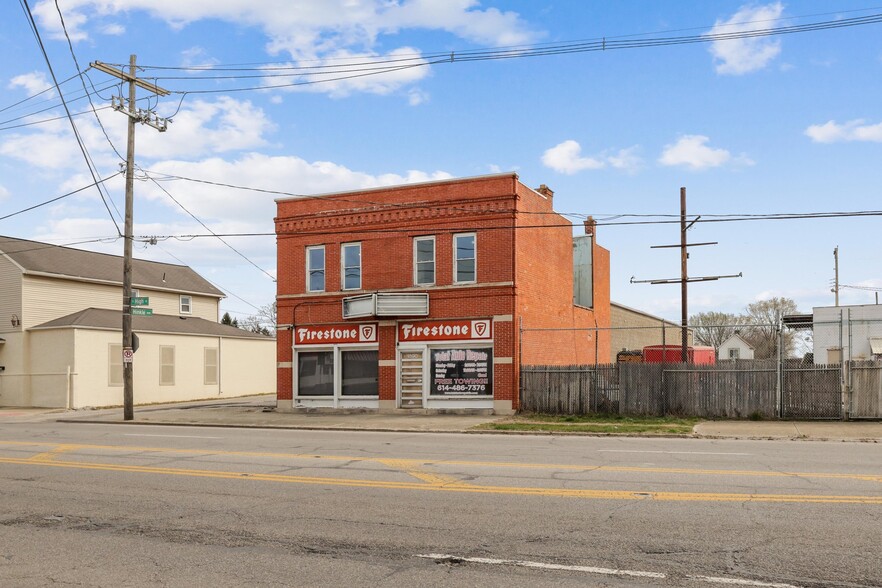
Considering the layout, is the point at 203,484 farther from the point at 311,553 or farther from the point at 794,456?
the point at 794,456

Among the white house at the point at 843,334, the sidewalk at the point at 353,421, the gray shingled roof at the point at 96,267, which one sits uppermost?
the gray shingled roof at the point at 96,267

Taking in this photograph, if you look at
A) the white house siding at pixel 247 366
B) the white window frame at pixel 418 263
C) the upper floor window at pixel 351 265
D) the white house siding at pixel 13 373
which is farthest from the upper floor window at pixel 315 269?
the white house siding at pixel 13 373

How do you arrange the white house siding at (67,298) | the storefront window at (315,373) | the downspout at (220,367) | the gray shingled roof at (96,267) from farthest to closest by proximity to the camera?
the downspout at (220,367)
the gray shingled roof at (96,267)
the white house siding at (67,298)
the storefront window at (315,373)

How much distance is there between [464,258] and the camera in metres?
26.8

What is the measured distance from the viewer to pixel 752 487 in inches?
421

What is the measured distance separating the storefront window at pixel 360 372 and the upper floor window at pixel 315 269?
8.63ft

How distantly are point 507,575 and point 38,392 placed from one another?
33.2 m

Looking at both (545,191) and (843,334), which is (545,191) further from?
(843,334)

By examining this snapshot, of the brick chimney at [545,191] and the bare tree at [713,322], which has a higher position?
the brick chimney at [545,191]

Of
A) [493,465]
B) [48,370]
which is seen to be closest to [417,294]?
[493,465]

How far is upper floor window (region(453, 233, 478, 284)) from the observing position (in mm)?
26641

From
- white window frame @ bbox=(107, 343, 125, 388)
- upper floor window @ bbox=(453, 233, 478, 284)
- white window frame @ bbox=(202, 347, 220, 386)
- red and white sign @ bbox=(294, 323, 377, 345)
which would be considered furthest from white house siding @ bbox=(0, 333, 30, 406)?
upper floor window @ bbox=(453, 233, 478, 284)

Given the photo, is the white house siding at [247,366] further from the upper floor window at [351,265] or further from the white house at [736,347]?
the white house at [736,347]

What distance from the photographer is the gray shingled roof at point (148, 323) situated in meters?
35.6
